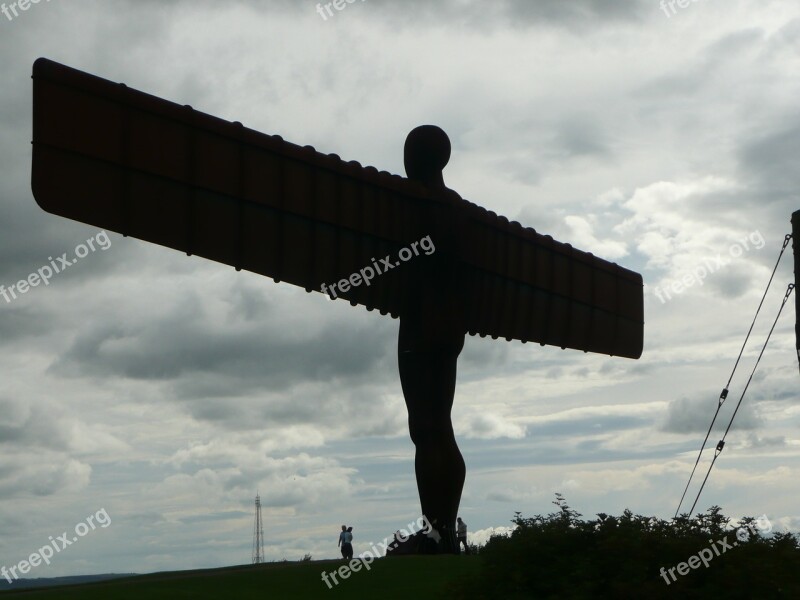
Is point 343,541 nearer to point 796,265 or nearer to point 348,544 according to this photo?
point 348,544

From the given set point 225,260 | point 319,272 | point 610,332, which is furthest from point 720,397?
point 225,260

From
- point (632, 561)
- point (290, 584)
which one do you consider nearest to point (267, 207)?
point (290, 584)

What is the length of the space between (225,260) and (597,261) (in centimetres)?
734

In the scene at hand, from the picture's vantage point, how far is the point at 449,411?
14.0 m

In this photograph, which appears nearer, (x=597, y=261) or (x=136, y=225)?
(x=136, y=225)

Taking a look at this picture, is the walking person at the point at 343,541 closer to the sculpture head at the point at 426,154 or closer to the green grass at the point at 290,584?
the green grass at the point at 290,584

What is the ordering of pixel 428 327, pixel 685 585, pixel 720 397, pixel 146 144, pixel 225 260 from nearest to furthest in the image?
pixel 685 585 → pixel 146 144 → pixel 225 260 → pixel 428 327 → pixel 720 397

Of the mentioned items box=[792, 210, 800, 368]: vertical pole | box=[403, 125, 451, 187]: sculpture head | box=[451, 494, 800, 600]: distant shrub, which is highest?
box=[403, 125, 451, 187]: sculpture head

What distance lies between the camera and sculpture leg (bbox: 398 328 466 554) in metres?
13.6

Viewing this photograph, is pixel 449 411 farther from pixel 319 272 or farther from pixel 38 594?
pixel 38 594

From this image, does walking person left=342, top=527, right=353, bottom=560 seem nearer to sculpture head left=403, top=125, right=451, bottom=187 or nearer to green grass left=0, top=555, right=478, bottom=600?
green grass left=0, top=555, right=478, bottom=600
